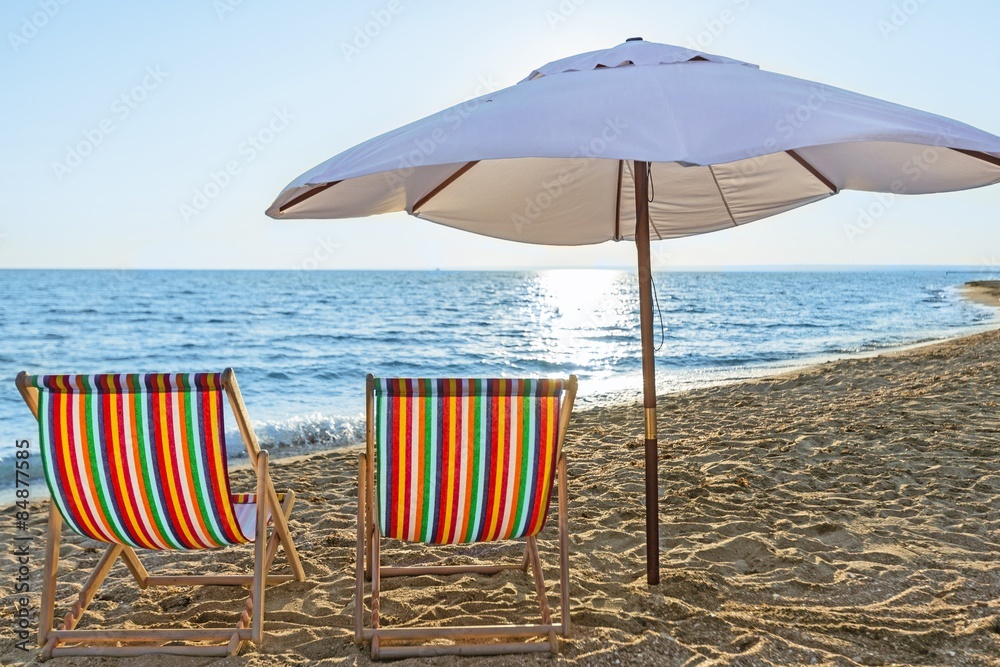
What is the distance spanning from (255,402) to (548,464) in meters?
8.41

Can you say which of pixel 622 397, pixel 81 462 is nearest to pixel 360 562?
pixel 81 462

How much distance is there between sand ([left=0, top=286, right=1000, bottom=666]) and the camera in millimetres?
2320

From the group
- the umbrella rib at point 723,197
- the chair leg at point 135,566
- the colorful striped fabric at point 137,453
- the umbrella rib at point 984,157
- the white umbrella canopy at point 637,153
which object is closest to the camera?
the white umbrella canopy at point 637,153

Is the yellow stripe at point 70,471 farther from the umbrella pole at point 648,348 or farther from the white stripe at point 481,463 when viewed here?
the umbrella pole at point 648,348

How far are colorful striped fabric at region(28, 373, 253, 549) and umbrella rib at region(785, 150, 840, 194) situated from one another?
263 cm

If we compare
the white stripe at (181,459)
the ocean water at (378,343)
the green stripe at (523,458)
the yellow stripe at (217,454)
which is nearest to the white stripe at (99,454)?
the white stripe at (181,459)

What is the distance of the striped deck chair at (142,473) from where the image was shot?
2.18 meters

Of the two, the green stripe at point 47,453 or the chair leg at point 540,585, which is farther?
the chair leg at point 540,585

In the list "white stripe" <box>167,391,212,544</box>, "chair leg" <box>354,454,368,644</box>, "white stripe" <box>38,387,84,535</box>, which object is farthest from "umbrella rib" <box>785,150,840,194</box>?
"white stripe" <box>38,387,84,535</box>

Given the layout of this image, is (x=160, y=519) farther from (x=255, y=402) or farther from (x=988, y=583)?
(x=255, y=402)

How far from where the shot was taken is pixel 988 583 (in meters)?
2.74

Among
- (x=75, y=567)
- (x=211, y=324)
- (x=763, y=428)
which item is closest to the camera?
(x=75, y=567)

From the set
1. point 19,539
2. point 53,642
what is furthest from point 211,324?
point 53,642

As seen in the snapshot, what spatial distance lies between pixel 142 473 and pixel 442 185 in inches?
68.9
